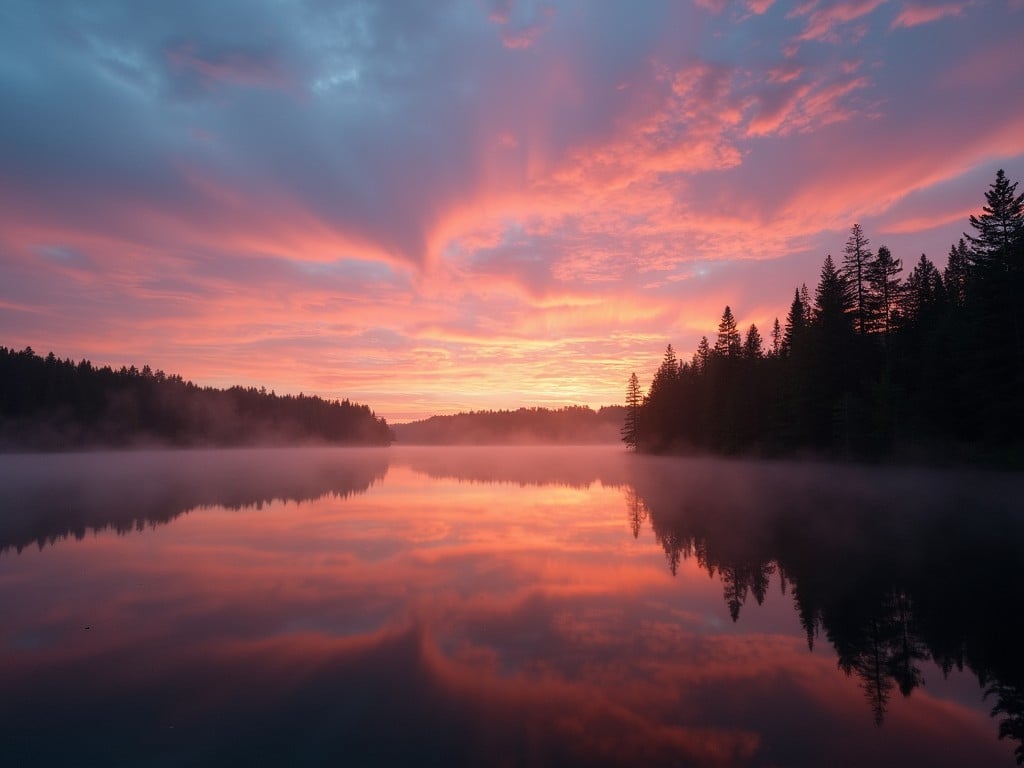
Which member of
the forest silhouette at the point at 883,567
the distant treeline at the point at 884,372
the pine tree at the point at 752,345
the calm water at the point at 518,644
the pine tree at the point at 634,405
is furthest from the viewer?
the pine tree at the point at 634,405

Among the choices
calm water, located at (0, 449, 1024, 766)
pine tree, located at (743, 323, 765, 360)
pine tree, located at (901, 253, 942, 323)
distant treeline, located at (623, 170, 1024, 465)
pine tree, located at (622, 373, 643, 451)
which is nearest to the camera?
calm water, located at (0, 449, 1024, 766)

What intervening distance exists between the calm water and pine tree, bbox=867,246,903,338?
4234 centimetres

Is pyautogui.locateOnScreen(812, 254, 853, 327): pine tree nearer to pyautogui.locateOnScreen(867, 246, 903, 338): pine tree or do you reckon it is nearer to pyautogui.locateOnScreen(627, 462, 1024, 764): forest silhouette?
pyautogui.locateOnScreen(867, 246, 903, 338): pine tree

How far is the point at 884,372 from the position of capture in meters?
46.4

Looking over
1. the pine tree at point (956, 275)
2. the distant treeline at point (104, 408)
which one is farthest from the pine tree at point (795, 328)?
the distant treeline at point (104, 408)

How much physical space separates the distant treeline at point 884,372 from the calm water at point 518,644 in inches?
810

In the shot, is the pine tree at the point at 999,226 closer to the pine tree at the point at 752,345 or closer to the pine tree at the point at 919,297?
the pine tree at the point at 919,297

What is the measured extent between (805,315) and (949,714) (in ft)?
253

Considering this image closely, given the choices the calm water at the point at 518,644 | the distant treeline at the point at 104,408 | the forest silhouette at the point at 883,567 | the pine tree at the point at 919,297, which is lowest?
the calm water at the point at 518,644

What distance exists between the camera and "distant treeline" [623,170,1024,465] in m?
36.5

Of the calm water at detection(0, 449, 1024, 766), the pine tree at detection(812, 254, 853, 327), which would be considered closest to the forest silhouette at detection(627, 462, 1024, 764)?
the calm water at detection(0, 449, 1024, 766)

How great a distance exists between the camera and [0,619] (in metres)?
11.5

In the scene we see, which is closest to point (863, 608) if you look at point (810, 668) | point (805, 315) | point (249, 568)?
point (810, 668)

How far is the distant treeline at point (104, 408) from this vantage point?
11050cm
